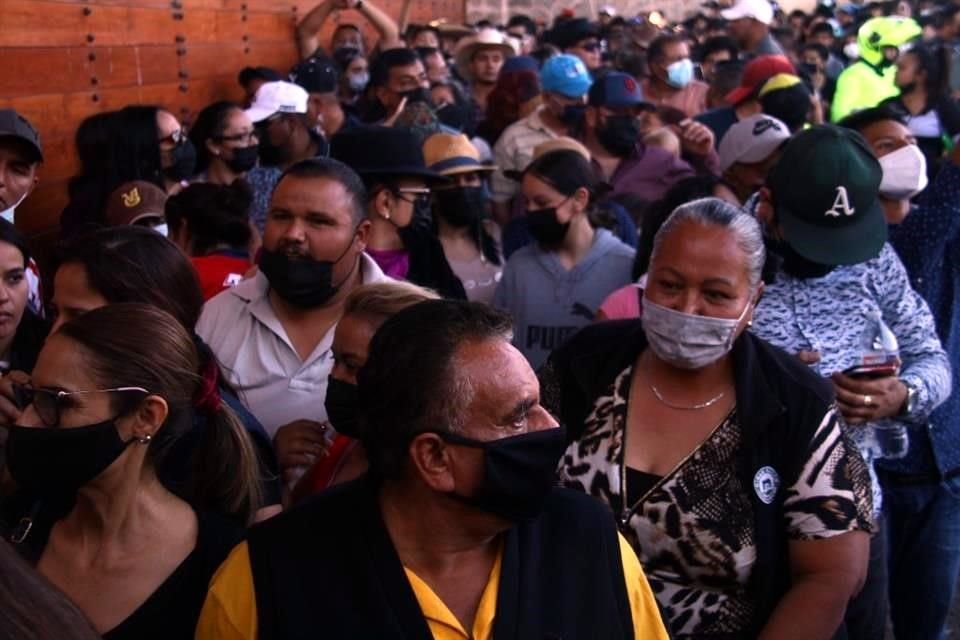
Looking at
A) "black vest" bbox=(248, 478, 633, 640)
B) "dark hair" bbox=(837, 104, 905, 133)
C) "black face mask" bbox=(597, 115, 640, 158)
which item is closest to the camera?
"black vest" bbox=(248, 478, 633, 640)

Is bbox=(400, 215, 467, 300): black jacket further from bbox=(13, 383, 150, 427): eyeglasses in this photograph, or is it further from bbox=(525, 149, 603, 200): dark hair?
bbox=(13, 383, 150, 427): eyeglasses

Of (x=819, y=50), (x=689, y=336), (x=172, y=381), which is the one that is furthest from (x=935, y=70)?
(x=172, y=381)

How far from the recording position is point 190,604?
7.95 ft

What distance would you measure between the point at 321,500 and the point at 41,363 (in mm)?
764

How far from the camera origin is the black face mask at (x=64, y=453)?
241 centimetres

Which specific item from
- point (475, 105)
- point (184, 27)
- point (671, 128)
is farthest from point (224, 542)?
point (475, 105)

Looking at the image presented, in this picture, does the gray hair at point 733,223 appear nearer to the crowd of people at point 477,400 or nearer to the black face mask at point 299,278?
the crowd of people at point 477,400

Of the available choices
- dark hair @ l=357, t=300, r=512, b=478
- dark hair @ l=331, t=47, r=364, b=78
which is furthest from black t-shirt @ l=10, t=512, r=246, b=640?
dark hair @ l=331, t=47, r=364, b=78

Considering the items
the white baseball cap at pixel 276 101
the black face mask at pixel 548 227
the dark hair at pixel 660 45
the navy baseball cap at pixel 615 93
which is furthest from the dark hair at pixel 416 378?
the dark hair at pixel 660 45

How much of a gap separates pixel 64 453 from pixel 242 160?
11.6ft

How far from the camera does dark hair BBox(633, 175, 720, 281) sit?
13.6 ft

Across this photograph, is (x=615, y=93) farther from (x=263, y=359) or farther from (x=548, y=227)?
(x=263, y=359)

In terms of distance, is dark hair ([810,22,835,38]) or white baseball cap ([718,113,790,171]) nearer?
white baseball cap ([718,113,790,171])

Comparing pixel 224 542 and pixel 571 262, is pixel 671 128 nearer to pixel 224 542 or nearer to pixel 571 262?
pixel 571 262
